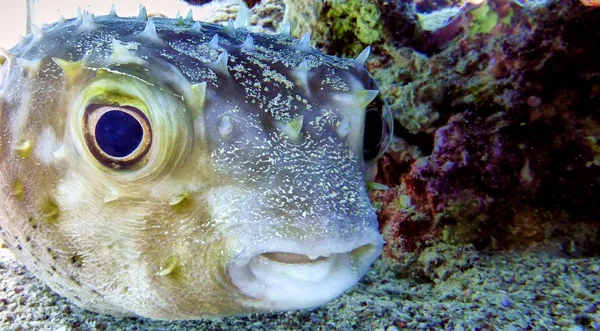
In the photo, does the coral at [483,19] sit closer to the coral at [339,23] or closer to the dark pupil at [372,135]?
the coral at [339,23]

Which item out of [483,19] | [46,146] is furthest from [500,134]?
[46,146]

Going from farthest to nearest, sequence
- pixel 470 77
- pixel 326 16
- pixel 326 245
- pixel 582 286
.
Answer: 1. pixel 326 16
2. pixel 470 77
3. pixel 582 286
4. pixel 326 245

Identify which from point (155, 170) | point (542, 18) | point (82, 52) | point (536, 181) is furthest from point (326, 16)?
point (155, 170)

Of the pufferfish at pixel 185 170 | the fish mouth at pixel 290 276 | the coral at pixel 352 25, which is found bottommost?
the fish mouth at pixel 290 276

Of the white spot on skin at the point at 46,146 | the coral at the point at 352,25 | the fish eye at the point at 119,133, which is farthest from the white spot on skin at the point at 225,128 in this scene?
the coral at the point at 352,25

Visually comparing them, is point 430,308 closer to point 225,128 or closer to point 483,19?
point 225,128

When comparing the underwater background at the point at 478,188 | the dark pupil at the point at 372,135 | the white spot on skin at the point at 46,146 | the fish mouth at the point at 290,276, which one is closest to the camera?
the fish mouth at the point at 290,276

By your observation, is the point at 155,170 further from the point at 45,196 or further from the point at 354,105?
the point at 354,105
